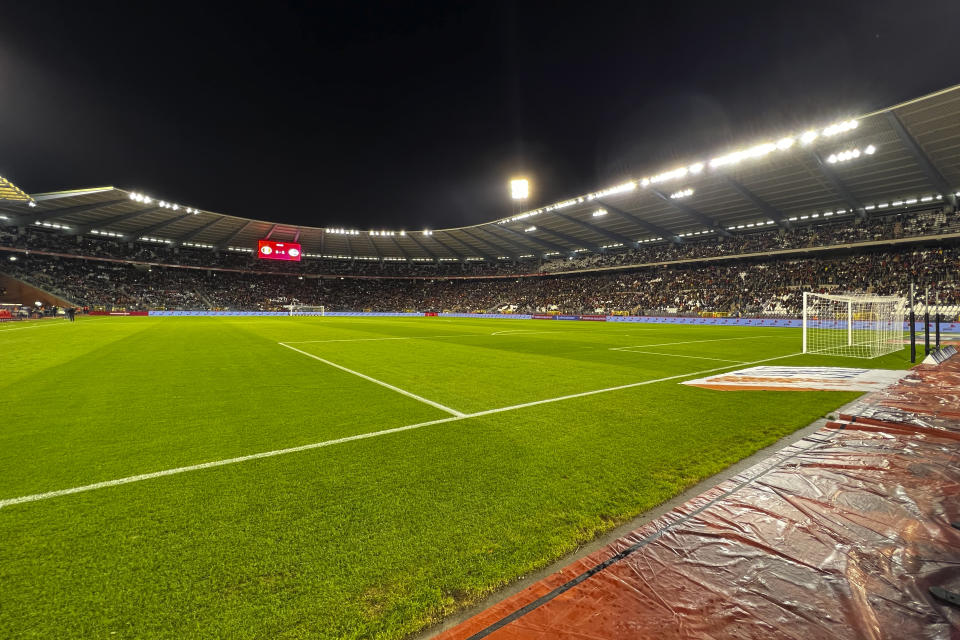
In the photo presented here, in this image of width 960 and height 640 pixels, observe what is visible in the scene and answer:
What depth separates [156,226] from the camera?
49938mm

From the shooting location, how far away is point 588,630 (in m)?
1.61

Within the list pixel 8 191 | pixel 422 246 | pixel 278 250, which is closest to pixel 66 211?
pixel 278 250

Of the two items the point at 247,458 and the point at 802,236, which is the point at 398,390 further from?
the point at 802,236

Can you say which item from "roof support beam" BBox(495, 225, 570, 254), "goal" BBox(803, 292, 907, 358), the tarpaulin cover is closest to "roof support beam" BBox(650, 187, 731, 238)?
"goal" BBox(803, 292, 907, 358)

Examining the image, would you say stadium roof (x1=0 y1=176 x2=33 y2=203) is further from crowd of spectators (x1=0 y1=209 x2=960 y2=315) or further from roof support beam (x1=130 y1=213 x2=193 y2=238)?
crowd of spectators (x1=0 y1=209 x2=960 y2=315)

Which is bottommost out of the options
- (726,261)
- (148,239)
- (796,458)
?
(796,458)

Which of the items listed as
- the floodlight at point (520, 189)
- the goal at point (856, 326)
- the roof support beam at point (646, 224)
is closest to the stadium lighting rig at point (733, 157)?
the roof support beam at point (646, 224)

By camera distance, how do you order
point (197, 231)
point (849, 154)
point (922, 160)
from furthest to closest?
point (197, 231), point (849, 154), point (922, 160)

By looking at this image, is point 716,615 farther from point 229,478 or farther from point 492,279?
point 492,279

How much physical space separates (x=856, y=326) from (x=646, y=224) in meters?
24.1

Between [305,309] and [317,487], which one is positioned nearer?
[317,487]

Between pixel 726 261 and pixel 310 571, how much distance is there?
50.4 metres

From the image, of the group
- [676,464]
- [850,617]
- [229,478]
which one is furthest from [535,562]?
[229,478]

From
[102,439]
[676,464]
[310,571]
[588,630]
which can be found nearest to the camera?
[588,630]
